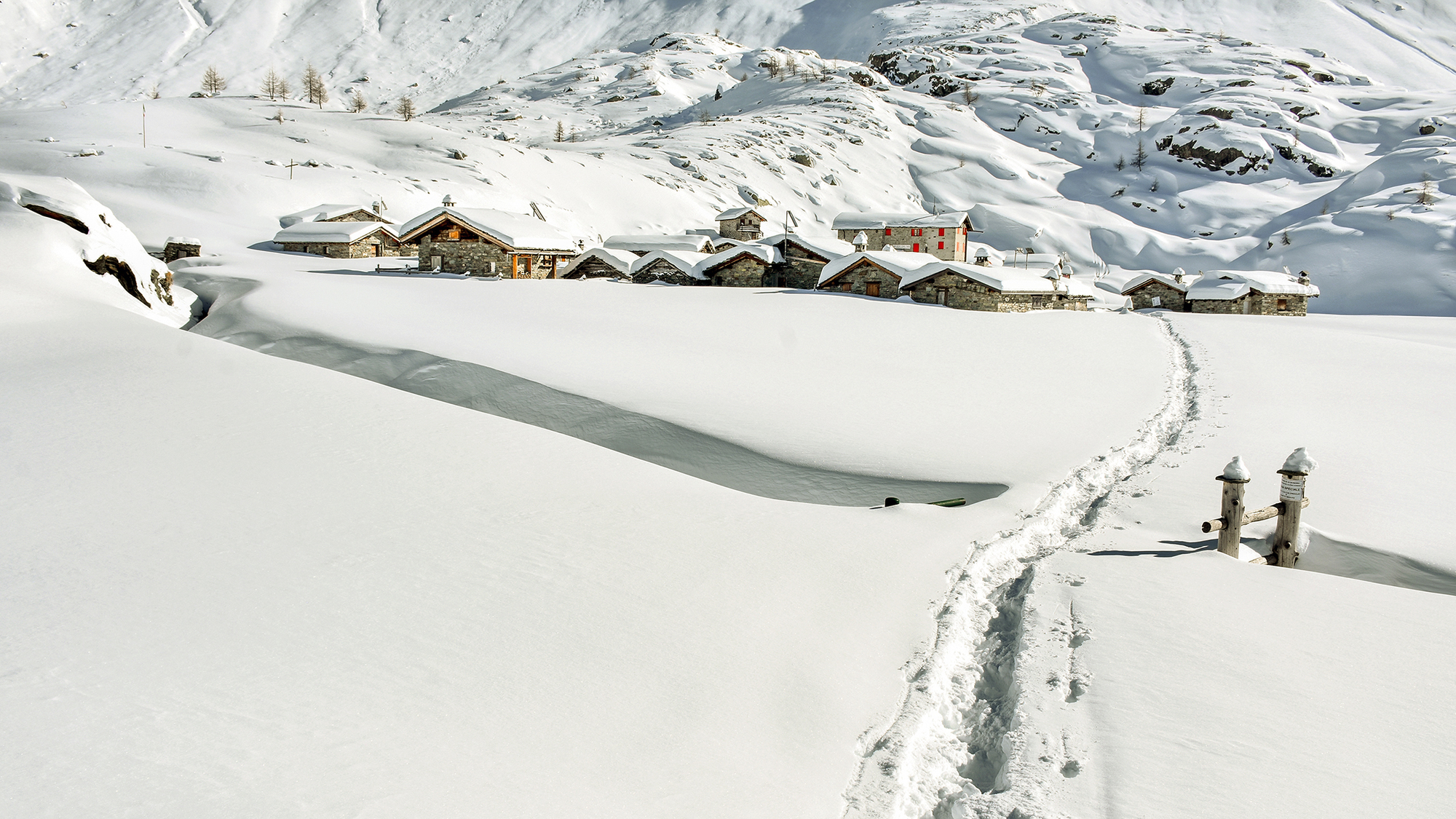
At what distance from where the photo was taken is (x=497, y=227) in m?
37.4

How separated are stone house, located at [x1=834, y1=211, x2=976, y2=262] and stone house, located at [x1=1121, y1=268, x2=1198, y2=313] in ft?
40.0

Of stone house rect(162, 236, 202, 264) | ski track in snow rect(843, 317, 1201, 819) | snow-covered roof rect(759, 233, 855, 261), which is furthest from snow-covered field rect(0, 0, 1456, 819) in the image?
snow-covered roof rect(759, 233, 855, 261)

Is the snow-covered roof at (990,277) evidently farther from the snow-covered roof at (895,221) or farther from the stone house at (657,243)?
the snow-covered roof at (895,221)

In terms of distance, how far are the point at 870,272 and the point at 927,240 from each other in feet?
73.9

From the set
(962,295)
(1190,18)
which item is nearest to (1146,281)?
(962,295)

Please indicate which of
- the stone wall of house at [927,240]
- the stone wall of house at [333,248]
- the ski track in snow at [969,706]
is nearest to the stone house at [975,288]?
the stone wall of house at [927,240]

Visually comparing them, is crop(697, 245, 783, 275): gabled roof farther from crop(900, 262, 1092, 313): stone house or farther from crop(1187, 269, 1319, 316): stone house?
crop(1187, 269, 1319, 316): stone house

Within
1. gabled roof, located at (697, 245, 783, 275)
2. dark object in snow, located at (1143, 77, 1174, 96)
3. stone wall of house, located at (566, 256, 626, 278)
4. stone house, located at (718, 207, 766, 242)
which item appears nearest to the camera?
gabled roof, located at (697, 245, 783, 275)

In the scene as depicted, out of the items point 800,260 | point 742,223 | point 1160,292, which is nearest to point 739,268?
point 800,260

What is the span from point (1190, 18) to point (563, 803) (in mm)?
209478

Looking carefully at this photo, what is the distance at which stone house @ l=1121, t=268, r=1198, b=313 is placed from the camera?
50.0 m

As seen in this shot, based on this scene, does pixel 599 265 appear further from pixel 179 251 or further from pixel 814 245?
pixel 179 251

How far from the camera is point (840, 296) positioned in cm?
3656

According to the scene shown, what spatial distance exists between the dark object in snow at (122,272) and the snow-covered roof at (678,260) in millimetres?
21189
